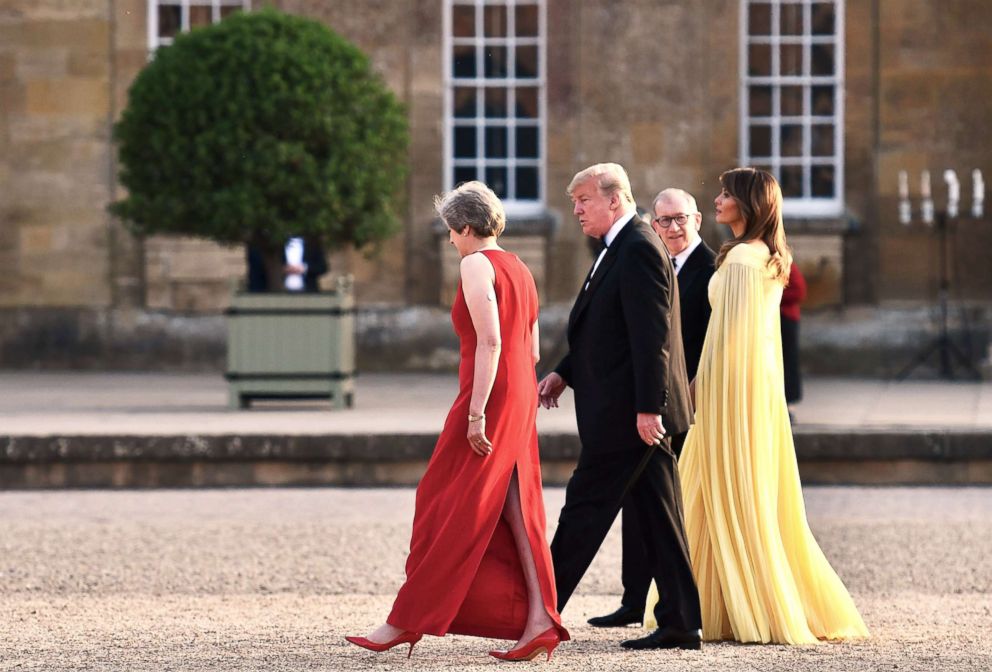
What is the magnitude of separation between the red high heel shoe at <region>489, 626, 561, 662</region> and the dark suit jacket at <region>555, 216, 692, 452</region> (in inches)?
23.9

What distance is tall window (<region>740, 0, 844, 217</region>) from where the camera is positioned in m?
19.4

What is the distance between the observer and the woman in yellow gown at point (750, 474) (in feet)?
20.5

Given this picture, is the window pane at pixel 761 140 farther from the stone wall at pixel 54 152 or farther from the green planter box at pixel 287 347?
the green planter box at pixel 287 347

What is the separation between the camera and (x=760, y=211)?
6.43 meters

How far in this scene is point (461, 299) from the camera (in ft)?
19.7

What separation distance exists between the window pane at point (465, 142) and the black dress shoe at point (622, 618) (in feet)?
43.2

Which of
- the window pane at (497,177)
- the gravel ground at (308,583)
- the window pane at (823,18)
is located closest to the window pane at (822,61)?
the window pane at (823,18)

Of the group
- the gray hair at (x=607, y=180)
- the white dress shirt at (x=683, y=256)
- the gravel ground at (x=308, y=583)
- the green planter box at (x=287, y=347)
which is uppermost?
the gray hair at (x=607, y=180)

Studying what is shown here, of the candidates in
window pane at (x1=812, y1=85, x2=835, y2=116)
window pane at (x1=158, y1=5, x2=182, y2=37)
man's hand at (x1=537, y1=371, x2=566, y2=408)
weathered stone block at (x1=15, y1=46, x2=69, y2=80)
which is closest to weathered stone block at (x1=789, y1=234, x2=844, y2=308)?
window pane at (x1=812, y1=85, x2=835, y2=116)

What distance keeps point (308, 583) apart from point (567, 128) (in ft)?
39.6

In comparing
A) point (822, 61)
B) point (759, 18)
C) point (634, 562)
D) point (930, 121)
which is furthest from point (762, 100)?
point (634, 562)

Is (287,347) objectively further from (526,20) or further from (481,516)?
(481,516)

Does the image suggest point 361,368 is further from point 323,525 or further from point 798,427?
point 323,525

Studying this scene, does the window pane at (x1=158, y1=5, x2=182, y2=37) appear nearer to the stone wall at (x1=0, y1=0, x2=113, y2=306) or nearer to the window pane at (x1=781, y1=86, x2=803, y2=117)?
the stone wall at (x1=0, y1=0, x2=113, y2=306)
